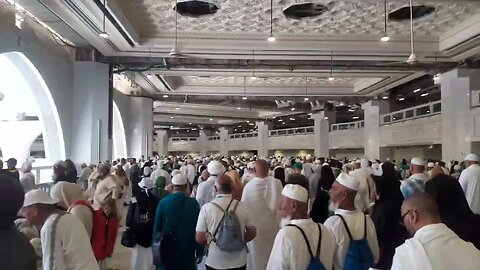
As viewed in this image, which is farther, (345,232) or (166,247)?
(166,247)

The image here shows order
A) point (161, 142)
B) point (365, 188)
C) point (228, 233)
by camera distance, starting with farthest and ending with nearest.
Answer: point (161, 142) → point (365, 188) → point (228, 233)

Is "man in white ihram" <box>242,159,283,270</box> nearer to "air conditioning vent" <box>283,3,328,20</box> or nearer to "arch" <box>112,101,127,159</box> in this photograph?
"air conditioning vent" <box>283,3,328,20</box>

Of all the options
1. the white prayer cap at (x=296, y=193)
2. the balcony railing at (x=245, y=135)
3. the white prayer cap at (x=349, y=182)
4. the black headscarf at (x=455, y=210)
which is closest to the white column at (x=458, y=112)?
the black headscarf at (x=455, y=210)

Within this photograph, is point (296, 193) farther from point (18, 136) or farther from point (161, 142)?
point (161, 142)

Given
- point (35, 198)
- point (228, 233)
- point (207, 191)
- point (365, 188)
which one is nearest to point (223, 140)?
point (207, 191)

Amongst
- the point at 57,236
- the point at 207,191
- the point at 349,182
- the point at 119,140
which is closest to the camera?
the point at 57,236

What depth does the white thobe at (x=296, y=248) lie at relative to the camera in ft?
9.36

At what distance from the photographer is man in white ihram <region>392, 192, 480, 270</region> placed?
6.52 feet

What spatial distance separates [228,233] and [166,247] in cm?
64

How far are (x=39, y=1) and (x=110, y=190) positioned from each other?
15.1ft

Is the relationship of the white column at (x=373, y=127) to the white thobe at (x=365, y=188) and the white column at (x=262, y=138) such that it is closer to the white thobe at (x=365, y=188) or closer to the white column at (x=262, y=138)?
the white column at (x=262, y=138)

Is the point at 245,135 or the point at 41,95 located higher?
the point at 41,95

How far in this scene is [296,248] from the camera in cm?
286

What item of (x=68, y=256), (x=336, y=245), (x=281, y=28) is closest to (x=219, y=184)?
(x=336, y=245)
